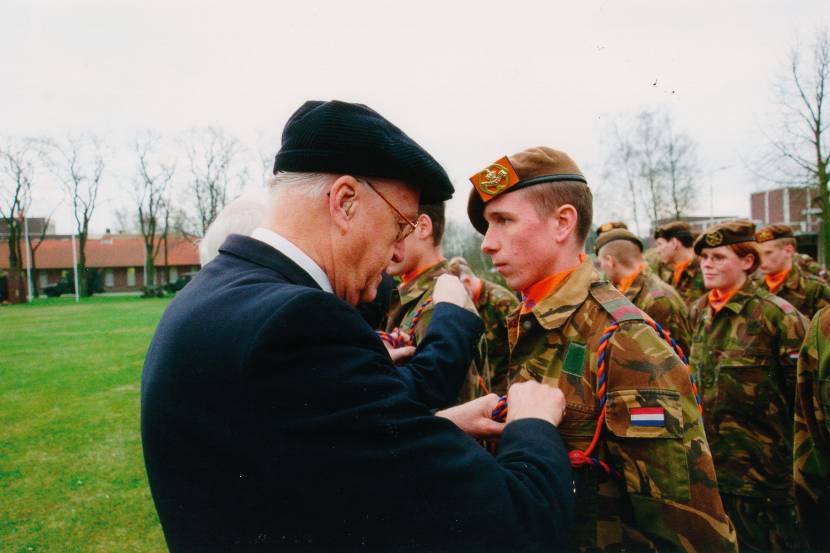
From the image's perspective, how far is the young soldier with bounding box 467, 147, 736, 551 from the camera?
195 cm

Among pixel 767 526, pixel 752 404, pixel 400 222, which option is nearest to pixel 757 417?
pixel 752 404

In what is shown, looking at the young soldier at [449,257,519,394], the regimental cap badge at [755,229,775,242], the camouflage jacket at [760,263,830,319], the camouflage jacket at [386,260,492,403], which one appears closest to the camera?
the camouflage jacket at [386,260,492,403]

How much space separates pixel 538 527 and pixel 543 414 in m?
0.44

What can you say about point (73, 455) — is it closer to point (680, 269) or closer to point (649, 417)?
point (649, 417)

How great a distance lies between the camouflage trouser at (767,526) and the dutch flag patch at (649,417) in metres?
3.60

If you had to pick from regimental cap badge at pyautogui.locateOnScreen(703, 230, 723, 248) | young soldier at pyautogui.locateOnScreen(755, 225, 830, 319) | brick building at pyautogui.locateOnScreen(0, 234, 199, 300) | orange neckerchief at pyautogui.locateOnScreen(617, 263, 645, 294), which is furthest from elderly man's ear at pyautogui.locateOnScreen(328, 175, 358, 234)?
brick building at pyautogui.locateOnScreen(0, 234, 199, 300)

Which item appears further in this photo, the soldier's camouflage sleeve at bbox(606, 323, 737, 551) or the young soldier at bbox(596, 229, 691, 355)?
the young soldier at bbox(596, 229, 691, 355)

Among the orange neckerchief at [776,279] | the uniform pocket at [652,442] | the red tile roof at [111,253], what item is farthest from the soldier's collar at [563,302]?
the red tile roof at [111,253]

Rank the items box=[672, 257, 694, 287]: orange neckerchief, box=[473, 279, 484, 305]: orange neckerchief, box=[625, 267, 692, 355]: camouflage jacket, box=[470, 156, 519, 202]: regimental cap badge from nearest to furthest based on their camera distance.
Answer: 1. box=[470, 156, 519, 202]: regimental cap badge
2. box=[473, 279, 484, 305]: orange neckerchief
3. box=[625, 267, 692, 355]: camouflage jacket
4. box=[672, 257, 694, 287]: orange neckerchief

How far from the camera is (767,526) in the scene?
4582mm

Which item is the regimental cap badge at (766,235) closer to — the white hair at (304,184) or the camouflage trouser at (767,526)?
the camouflage trouser at (767,526)

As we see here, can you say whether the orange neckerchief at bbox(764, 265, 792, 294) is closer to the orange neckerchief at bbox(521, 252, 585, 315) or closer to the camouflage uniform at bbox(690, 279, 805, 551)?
the camouflage uniform at bbox(690, 279, 805, 551)

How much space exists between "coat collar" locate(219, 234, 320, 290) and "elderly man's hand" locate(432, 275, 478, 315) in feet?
3.65

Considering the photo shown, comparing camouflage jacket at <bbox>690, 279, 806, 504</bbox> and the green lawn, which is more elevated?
camouflage jacket at <bbox>690, 279, 806, 504</bbox>
